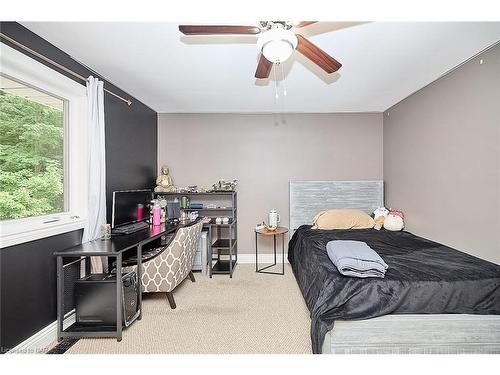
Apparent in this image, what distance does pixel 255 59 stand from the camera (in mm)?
2564

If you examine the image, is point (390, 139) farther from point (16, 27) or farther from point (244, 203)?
point (16, 27)

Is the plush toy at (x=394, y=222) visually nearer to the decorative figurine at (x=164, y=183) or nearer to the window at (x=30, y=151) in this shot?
the decorative figurine at (x=164, y=183)

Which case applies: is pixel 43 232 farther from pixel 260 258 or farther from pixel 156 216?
pixel 260 258

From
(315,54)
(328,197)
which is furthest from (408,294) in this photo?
(328,197)

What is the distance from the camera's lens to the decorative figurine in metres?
4.25

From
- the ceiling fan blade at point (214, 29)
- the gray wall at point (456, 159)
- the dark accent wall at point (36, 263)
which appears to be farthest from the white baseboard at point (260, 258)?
the ceiling fan blade at point (214, 29)

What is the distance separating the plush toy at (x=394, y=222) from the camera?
376 cm

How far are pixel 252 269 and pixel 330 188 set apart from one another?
1.78 m

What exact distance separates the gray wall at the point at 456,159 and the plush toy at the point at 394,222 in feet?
0.31

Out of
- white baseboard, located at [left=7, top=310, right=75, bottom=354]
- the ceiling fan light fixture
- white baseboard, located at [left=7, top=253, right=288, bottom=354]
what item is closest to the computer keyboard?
white baseboard, located at [left=7, top=253, right=288, bottom=354]

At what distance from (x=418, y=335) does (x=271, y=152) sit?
3194mm

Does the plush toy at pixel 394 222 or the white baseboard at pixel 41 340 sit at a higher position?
the plush toy at pixel 394 222
